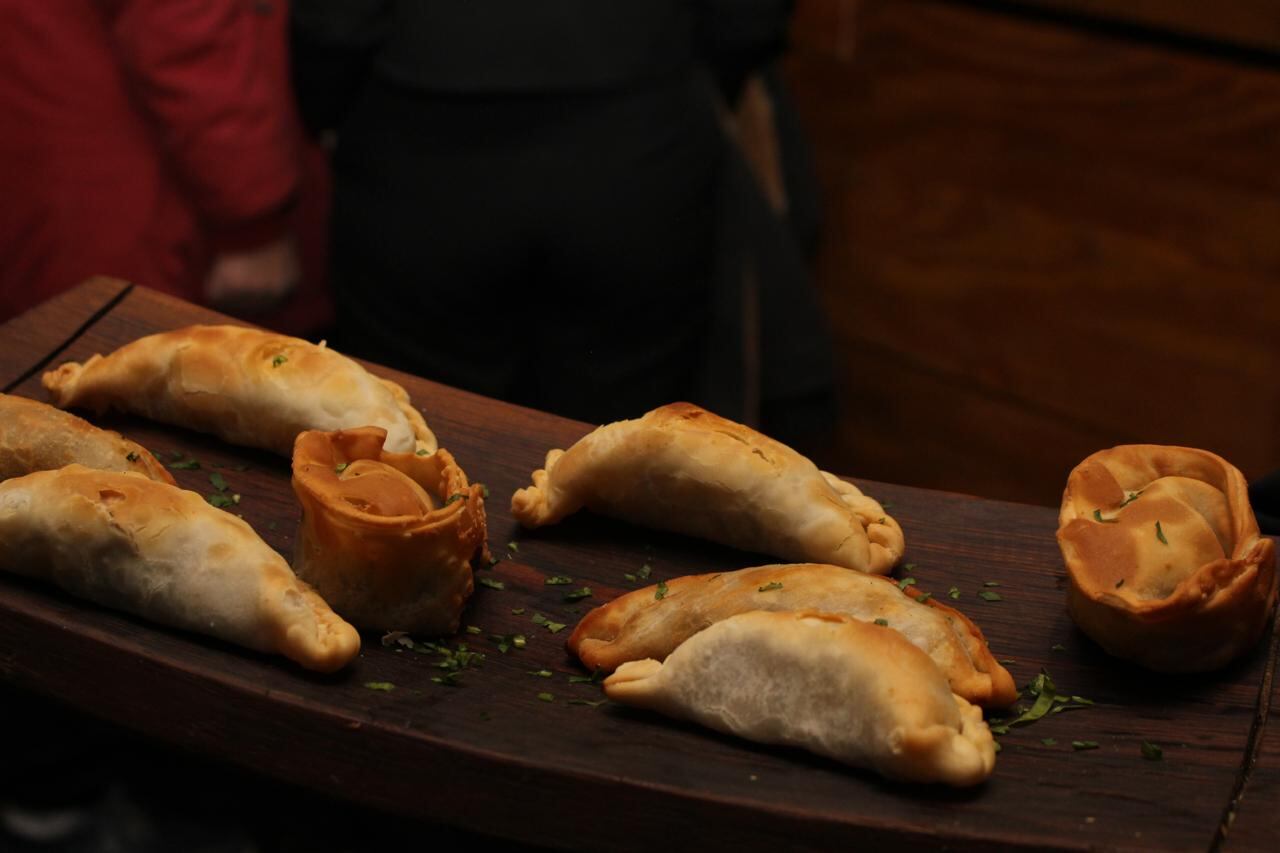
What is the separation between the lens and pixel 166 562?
43.5 inches

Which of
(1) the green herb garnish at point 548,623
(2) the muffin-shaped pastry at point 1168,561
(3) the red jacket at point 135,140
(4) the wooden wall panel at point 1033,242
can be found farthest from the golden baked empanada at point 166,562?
(4) the wooden wall panel at point 1033,242

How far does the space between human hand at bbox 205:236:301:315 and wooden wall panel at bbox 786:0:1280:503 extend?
53.2 inches

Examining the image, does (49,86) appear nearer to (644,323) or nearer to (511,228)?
(511,228)

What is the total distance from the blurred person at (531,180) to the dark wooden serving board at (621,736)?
0.91m

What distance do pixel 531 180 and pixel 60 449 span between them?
943 millimetres

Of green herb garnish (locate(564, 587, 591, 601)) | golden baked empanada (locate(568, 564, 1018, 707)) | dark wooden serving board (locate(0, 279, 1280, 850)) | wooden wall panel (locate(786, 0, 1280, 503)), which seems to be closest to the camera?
dark wooden serving board (locate(0, 279, 1280, 850))

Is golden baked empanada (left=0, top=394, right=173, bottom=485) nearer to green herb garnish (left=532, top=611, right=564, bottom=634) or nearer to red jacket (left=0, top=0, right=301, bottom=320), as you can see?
green herb garnish (left=532, top=611, right=564, bottom=634)

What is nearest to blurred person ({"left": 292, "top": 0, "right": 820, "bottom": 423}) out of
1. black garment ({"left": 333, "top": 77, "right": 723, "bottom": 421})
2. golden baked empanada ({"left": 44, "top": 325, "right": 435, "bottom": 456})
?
black garment ({"left": 333, "top": 77, "right": 723, "bottom": 421})

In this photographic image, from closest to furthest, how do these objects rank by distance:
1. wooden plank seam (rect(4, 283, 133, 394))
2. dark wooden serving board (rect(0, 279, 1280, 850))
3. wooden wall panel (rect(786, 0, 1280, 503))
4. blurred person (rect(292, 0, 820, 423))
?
1. dark wooden serving board (rect(0, 279, 1280, 850))
2. wooden plank seam (rect(4, 283, 133, 394))
3. blurred person (rect(292, 0, 820, 423))
4. wooden wall panel (rect(786, 0, 1280, 503))

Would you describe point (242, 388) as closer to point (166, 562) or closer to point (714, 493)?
point (166, 562)

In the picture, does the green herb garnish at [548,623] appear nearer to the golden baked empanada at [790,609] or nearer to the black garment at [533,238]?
the golden baked empanada at [790,609]

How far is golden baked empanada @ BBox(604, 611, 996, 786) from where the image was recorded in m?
0.96

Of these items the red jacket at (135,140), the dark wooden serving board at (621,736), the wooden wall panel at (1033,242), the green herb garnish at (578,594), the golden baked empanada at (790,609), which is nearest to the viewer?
the dark wooden serving board at (621,736)

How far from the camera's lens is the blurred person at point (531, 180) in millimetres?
2029
